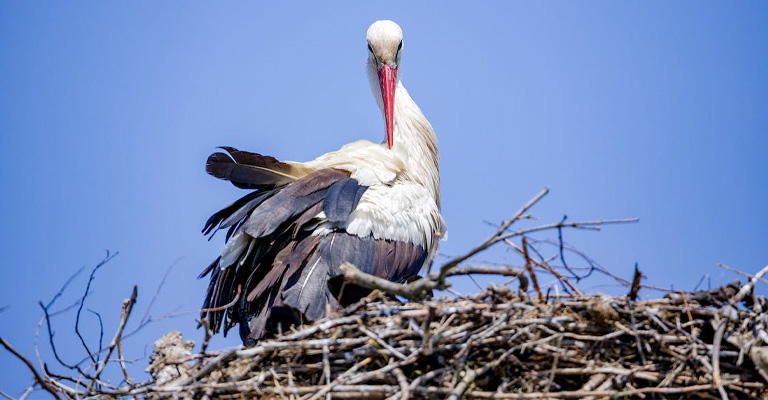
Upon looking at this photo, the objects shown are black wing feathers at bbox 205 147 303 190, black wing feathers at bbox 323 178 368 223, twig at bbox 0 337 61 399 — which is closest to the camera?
twig at bbox 0 337 61 399

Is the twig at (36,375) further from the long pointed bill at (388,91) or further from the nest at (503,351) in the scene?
the long pointed bill at (388,91)

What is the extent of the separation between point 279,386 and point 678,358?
3.85 feet

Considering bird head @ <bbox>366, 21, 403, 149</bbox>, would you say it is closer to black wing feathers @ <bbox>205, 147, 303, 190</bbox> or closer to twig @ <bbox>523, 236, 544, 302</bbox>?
black wing feathers @ <bbox>205, 147, 303, 190</bbox>

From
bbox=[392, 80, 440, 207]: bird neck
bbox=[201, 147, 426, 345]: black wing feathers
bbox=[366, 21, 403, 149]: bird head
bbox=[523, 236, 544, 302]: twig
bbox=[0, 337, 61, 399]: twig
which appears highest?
bbox=[366, 21, 403, 149]: bird head

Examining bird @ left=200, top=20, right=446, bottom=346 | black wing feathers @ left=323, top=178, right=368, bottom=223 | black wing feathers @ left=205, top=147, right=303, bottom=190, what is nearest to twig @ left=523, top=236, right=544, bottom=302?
bird @ left=200, top=20, right=446, bottom=346

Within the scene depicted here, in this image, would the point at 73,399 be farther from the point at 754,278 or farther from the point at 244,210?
the point at 754,278

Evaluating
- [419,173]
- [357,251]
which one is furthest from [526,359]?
[419,173]

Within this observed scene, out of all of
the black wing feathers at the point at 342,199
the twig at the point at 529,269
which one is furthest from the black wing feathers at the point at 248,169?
the twig at the point at 529,269

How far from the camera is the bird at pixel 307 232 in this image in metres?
3.40

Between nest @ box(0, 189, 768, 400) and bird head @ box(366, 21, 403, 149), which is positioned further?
bird head @ box(366, 21, 403, 149)

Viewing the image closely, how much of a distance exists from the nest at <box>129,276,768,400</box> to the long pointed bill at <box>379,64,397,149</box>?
2.08 metres

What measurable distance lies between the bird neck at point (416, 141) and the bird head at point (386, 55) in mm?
115

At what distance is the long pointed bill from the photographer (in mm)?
4754

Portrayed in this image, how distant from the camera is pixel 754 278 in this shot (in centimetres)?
278
